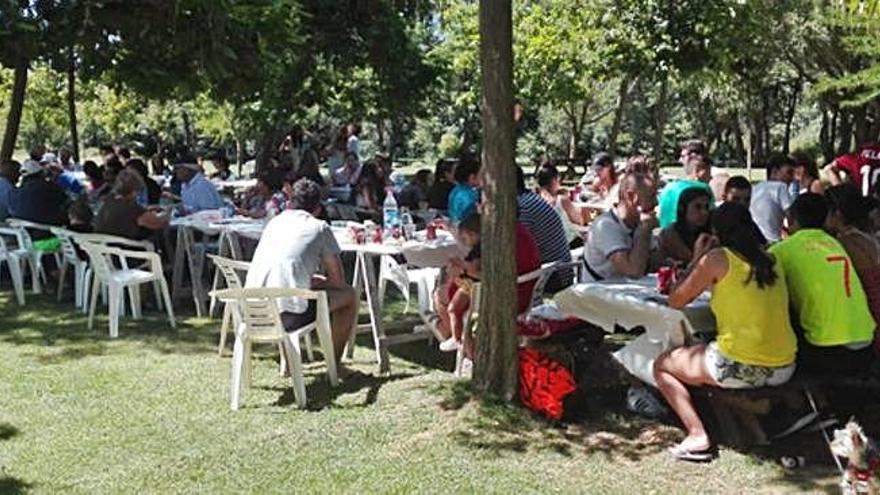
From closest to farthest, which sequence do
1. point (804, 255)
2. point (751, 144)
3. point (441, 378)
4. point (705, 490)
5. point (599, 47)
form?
1. point (705, 490)
2. point (804, 255)
3. point (441, 378)
4. point (599, 47)
5. point (751, 144)

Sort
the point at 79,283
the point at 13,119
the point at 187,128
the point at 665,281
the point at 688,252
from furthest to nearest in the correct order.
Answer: the point at 187,128, the point at 13,119, the point at 79,283, the point at 688,252, the point at 665,281

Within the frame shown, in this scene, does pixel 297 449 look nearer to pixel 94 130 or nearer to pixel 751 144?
pixel 751 144

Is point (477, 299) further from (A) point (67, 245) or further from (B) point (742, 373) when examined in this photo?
(A) point (67, 245)

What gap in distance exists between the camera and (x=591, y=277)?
19.5ft

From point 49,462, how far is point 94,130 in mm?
43301

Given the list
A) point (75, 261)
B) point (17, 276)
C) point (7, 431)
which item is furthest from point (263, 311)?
point (17, 276)

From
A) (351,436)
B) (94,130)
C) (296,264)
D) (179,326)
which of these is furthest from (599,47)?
(94,130)

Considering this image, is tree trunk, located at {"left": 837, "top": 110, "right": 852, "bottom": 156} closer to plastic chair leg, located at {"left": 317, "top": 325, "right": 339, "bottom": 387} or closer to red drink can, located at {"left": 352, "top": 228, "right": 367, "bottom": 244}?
red drink can, located at {"left": 352, "top": 228, "right": 367, "bottom": 244}

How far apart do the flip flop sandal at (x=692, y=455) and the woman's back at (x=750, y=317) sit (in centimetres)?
51

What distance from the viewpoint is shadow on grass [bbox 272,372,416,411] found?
219 inches

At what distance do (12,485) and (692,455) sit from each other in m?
3.23

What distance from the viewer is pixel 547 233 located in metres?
6.77

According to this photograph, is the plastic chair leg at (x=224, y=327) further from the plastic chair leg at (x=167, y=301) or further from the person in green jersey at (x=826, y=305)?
the person in green jersey at (x=826, y=305)

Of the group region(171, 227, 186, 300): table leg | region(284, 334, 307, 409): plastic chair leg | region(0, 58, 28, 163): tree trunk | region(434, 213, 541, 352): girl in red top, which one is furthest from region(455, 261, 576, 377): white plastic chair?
region(0, 58, 28, 163): tree trunk
